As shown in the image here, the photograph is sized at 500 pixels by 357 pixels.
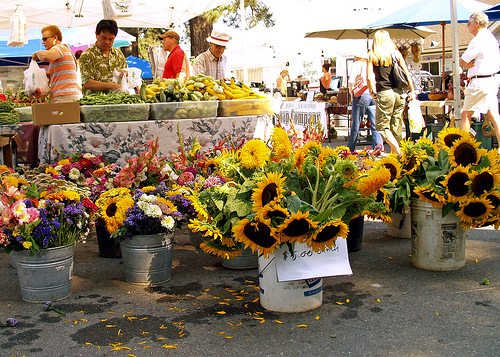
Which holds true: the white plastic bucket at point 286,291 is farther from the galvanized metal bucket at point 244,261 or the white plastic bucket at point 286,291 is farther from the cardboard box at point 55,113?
the cardboard box at point 55,113

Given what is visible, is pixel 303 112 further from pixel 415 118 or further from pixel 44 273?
pixel 44 273

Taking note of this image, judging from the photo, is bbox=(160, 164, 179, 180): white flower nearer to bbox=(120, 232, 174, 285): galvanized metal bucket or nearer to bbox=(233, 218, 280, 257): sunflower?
bbox=(120, 232, 174, 285): galvanized metal bucket

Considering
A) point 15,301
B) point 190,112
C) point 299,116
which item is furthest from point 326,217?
point 299,116

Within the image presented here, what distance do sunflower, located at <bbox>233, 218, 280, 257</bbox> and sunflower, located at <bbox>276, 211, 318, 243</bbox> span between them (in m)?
0.06

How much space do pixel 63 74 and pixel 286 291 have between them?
3.88 m

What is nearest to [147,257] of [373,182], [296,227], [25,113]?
[296,227]

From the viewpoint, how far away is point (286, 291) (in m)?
2.82

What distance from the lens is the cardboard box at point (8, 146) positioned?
4984mm

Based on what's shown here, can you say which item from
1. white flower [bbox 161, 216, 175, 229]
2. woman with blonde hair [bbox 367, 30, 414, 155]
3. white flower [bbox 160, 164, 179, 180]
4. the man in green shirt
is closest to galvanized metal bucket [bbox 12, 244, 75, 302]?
white flower [bbox 161, 216, 175, 229]

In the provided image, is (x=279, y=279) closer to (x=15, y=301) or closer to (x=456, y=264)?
(x=456, y=264)

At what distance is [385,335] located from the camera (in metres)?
2.55

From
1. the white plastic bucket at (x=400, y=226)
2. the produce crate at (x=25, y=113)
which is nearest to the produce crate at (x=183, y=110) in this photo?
the white plastic bucket at (x=400, y=226)

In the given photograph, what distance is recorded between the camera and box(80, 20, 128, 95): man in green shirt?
5.50 m

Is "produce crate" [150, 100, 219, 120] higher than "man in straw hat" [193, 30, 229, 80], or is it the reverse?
"man in straw hat" [193, 30, 229, 80]
